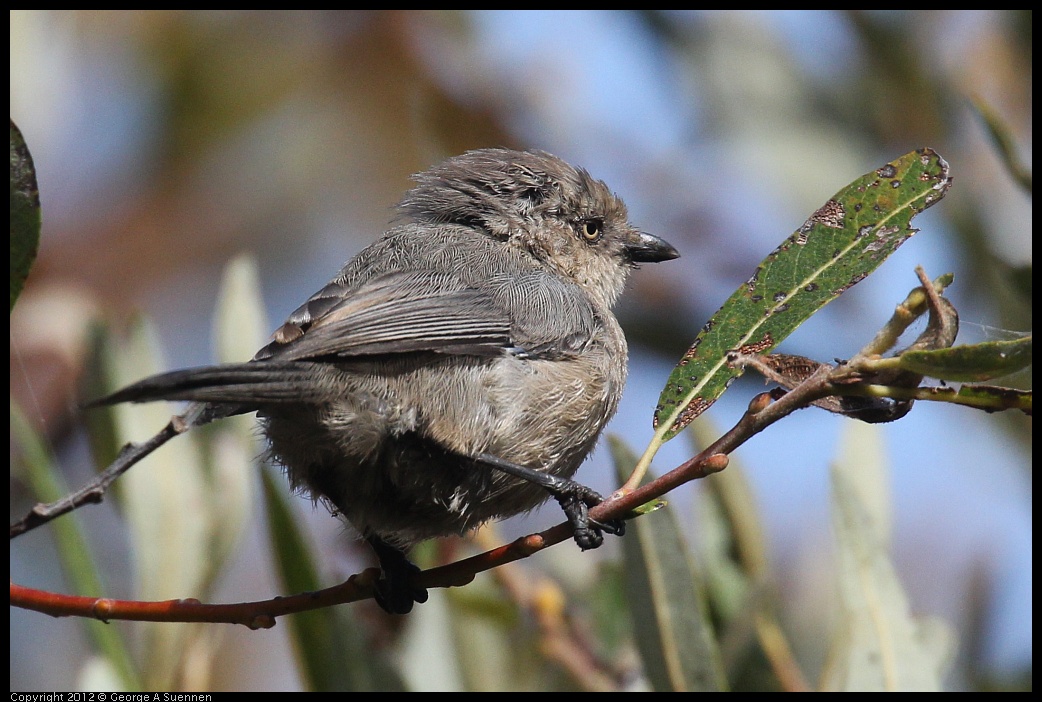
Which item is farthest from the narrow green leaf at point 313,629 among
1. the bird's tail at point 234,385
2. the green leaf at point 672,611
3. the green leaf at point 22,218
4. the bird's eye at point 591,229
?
the bird's eye at point 591,229

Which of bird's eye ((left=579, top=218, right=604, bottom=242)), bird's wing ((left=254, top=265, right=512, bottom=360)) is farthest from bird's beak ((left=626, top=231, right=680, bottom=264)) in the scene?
bird's wing ((left=254, top=265, right=512, bottom=360))

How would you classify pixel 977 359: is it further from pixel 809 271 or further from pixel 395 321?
pixel 395 321

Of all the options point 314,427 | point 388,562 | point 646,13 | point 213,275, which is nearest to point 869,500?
point 388,562

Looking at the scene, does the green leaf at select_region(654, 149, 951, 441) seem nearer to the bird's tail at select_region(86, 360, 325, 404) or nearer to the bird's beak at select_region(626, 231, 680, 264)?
the bird's tail at select_region(86, 360, 325, 404)

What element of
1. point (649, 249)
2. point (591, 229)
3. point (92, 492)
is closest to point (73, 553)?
point (92, 492)

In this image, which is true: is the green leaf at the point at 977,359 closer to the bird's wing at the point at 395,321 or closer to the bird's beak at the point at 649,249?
the bird's wing at the point at 395,321

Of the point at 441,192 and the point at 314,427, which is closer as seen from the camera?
the point at 314,427

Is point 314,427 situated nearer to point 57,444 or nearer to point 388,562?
point 388,562

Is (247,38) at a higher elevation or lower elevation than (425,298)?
higher
